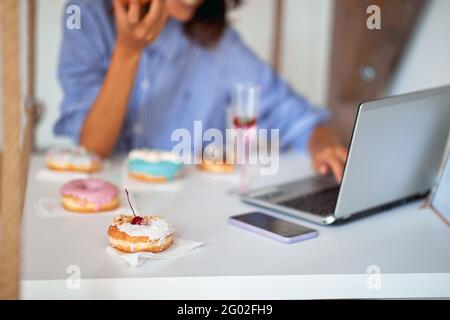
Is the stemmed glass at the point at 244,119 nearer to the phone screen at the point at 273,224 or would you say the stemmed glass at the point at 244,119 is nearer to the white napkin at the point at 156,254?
the phone screen at the point at 273,224

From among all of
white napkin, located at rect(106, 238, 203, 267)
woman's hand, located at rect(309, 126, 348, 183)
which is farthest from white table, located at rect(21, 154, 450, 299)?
woman's hand, located at rect(309, 126, 348, 183)

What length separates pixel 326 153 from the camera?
1386mm

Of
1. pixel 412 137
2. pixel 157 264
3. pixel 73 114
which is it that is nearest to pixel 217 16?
pixel 73 114

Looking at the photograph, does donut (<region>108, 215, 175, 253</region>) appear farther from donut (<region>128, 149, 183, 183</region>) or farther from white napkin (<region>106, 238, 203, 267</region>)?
donut (<region>128, 149, 183, 183</region>)

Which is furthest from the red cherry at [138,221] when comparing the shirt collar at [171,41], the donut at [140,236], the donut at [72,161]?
the shirt collar at [171,41]

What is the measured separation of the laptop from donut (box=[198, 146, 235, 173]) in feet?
0.51

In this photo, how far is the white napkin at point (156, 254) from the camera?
892mm

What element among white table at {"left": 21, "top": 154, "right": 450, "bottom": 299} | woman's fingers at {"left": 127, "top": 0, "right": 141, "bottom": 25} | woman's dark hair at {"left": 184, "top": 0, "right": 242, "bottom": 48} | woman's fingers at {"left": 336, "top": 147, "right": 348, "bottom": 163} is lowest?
white table at {"left": 21, "top": 154, "right": 450, "bottom": 299}

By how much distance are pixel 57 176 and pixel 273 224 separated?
46cm

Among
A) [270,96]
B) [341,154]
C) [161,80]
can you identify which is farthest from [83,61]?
[341,154]

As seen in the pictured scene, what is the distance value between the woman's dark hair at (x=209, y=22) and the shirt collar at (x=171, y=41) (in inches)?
0.9

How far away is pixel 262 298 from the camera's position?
89cm

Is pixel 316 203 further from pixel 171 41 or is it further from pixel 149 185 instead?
pixel 171 41

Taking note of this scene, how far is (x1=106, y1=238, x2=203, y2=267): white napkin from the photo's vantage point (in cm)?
89
